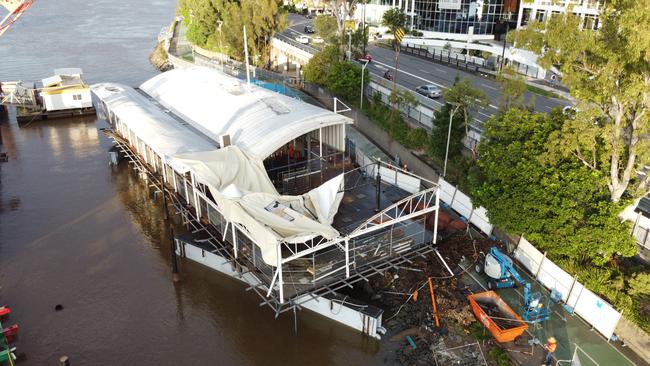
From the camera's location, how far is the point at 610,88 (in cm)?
2197

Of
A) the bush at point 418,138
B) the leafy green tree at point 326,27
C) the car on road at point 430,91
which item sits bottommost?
the bush at point 418,138

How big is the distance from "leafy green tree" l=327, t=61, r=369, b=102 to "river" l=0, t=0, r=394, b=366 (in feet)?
72.0

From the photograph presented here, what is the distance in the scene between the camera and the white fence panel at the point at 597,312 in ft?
71.9

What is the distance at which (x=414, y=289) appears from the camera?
2545cm

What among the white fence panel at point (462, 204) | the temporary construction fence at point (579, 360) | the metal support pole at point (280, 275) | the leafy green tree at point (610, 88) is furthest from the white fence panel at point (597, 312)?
the metal support pole at point (280, 275)

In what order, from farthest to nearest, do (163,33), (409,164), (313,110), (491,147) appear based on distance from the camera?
(163,33)
(409,164)
(313,110)
(491,147)

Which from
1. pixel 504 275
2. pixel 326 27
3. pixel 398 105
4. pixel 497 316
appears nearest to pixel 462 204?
pixel 504 275

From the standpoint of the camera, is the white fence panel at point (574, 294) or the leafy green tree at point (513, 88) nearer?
the white fence panel at point (574, 294)

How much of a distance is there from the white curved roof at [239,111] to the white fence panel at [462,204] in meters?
8.51

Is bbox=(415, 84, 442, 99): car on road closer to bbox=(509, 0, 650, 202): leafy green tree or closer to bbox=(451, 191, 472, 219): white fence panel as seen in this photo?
bbox=(451, 191, 472, 219): white fence panel

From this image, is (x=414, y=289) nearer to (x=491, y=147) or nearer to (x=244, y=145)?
(x=491, y=147)

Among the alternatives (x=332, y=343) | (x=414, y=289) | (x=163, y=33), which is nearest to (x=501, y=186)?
(x=414, y=289)

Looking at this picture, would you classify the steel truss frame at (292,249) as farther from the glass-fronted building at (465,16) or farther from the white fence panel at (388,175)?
the glass-fronted building at (465,16)

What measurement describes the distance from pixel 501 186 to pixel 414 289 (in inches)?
284
